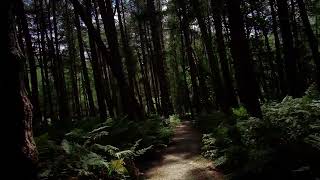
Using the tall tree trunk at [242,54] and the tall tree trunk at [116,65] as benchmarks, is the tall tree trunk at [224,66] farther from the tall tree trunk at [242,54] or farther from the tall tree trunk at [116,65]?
the tall tree trunk at [242,54]

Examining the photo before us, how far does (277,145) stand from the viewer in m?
7.04

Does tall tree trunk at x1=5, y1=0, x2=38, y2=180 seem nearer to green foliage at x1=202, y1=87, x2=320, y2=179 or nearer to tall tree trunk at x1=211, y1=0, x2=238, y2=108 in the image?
green foliage at x1=202, y1=87, x2=320, y2=179

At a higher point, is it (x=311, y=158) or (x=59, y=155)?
(x=59, y=155)

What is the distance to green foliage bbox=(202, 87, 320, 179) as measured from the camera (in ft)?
20.7

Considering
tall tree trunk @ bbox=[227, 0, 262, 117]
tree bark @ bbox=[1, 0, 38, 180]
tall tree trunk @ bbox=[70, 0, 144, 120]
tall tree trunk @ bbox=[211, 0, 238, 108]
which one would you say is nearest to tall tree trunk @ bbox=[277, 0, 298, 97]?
tall tree trunk @ bbox=[211, 0, 238, 108]

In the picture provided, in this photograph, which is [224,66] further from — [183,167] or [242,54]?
[183,167]

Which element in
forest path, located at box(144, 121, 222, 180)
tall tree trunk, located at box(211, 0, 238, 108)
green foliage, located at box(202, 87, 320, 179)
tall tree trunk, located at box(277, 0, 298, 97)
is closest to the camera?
green foliage, located at box(202, 87, 320, 179)

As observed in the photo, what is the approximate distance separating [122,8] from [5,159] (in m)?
29.2

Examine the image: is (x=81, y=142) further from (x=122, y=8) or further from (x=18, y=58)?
(x=122, y=8)

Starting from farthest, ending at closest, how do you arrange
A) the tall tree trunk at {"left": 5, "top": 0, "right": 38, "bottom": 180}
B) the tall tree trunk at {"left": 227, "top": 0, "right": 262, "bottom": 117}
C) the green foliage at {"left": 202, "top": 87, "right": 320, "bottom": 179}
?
the tall tree trunk at {"left": 227, "top": 0, "right": 262, "bottom": 117} → the green foliage at {"left": 202, "top": 87, "right": 320, "bottom": 179} → the tall tree trunk at {"left": 5, "top": 0, "right": 38, "bottom": 180}

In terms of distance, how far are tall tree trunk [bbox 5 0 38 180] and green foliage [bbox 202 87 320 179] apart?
3.69 metres

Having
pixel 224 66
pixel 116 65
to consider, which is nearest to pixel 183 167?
pixel 116 65

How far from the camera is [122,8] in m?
32.2

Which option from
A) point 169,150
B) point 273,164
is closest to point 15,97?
point 273,164
